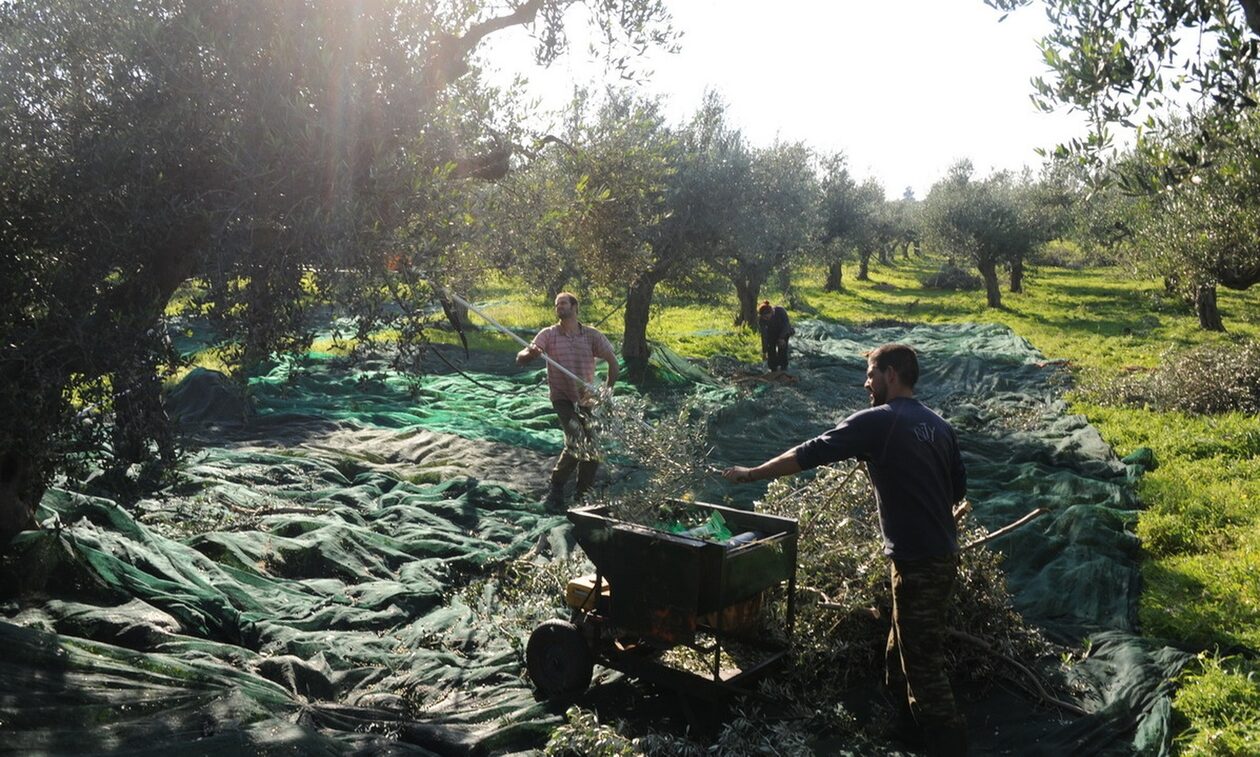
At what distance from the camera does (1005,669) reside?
6.34m

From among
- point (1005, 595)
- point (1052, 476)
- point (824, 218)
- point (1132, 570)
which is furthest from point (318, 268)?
point (824, 218)

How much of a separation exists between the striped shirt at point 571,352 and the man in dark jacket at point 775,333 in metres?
10.7

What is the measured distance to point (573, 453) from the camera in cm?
1033

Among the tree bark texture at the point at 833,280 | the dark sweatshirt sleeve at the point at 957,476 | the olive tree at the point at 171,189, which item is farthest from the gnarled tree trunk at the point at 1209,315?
the olive tree at the point at 171,189

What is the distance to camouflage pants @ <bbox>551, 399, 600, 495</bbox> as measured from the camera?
9.96m

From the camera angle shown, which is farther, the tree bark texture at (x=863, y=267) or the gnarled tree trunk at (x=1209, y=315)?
the tree bark texture at (x=863, y=267)

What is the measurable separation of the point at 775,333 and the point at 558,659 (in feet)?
49.6

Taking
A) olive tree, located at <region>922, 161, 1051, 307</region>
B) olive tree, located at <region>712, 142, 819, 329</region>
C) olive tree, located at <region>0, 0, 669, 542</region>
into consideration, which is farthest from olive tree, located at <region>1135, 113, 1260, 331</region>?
olive tree, located at <region>922, 161, 1051, 307</region>

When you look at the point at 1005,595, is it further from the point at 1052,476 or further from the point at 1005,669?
the point at 1052,476

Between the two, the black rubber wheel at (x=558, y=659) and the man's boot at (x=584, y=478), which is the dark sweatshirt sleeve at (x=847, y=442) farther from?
the man's boot at (x=584, y=478)

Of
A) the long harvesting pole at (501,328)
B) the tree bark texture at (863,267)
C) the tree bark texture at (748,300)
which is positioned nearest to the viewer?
the long harvesting pole at (501,328)

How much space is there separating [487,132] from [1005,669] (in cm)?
633

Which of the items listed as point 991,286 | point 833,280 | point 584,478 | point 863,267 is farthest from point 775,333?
point 863,267

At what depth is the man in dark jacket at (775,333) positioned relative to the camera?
20594 mm
